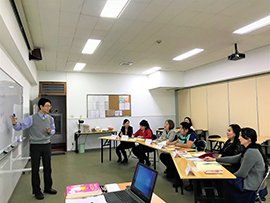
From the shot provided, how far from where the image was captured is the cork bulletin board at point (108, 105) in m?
8.64

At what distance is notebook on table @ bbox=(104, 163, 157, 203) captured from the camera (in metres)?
1.62

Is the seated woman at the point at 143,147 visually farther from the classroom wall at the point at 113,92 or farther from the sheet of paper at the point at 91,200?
the sheet of paper at the point at 91,200

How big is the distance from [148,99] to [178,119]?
1651 millimetres

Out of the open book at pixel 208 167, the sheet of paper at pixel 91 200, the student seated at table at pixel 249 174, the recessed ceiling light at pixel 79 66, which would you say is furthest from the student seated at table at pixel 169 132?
the recessed ceiling light at pixel 79 66

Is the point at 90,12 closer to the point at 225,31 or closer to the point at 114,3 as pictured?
the point at 114,3

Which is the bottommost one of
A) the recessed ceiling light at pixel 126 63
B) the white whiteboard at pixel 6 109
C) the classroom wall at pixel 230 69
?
the white whiteboard at pixel 6 109

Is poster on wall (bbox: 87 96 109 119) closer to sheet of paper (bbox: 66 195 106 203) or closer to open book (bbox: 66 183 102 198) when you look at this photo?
open book (bbox: 66 183 102 198)

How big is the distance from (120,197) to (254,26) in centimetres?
418

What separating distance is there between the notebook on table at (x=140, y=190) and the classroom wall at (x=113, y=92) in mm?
6809

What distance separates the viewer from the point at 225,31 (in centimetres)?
448

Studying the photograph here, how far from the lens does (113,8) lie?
3.41m

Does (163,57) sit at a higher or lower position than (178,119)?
higher

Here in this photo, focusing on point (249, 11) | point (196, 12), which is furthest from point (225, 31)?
point (196, 12)

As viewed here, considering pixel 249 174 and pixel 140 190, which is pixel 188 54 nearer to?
pixel 249 174
